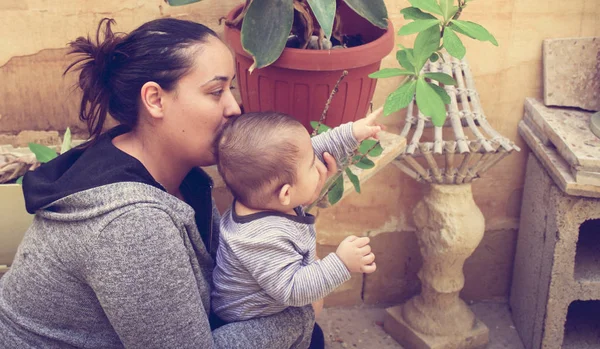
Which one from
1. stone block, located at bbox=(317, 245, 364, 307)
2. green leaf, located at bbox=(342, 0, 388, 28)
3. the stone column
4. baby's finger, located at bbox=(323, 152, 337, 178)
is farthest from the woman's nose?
stone block, located at bbox=(317, 245, 364, 307)

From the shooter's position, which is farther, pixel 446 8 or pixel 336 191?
pixel 336 191

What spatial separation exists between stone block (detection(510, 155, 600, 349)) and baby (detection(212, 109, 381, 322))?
3.30 feet

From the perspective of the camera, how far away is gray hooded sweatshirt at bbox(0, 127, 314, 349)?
1274 mm

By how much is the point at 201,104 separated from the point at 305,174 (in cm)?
26

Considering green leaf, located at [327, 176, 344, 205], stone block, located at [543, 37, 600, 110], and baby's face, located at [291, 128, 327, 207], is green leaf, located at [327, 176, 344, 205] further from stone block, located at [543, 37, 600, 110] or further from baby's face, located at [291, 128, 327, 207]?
stone block, located at [543, 37, 600, 110]

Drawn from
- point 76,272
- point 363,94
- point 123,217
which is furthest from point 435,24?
point 76,272

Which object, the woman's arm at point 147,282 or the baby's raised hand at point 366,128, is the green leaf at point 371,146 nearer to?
the baby's raised hand at point 366,128

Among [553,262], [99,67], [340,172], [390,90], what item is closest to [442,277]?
[553,262]

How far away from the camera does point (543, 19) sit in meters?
2.24

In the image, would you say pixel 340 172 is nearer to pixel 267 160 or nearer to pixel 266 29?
pixel 267 160

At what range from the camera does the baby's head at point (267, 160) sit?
1.38 m

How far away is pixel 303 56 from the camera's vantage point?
1605mm

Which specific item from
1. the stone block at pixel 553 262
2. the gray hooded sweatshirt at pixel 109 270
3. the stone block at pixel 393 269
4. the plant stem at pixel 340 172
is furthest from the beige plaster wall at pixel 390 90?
the plant stem at pixel 340 172

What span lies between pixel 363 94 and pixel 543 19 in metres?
0.86
